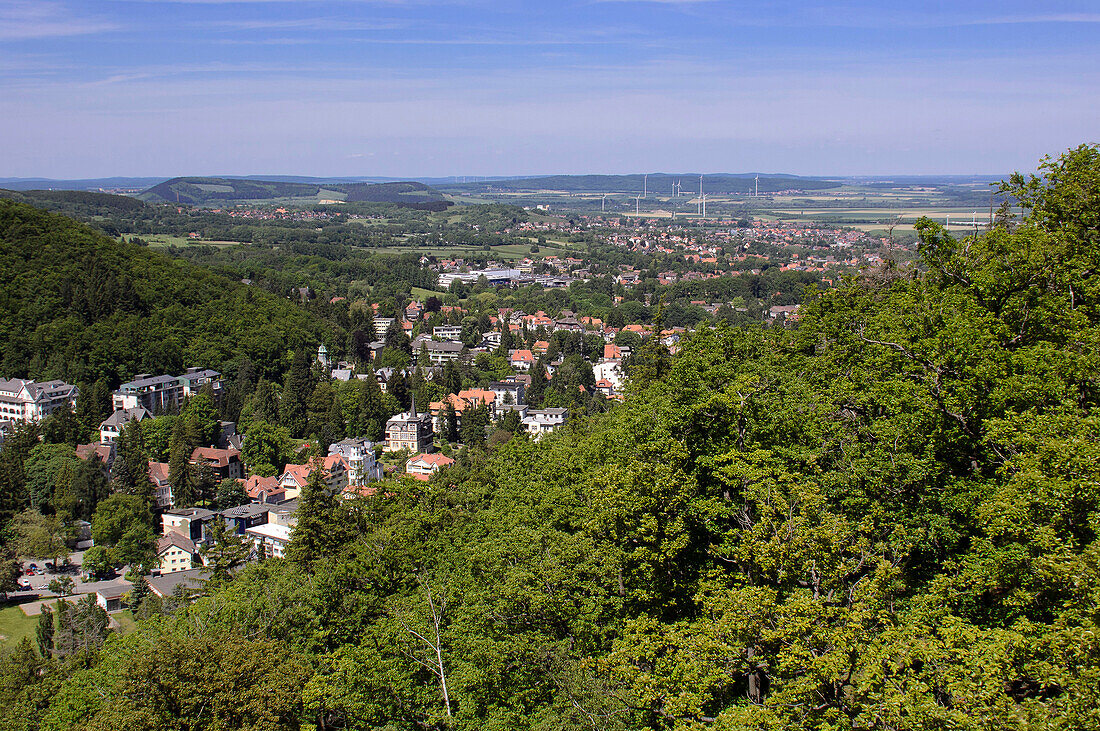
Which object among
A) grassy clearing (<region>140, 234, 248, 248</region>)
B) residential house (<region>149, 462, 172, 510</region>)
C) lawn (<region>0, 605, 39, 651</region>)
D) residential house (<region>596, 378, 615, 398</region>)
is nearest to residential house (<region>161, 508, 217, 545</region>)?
residential house (<region>149, 462, 172, 510</region>)

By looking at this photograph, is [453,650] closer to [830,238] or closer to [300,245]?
[300,245]

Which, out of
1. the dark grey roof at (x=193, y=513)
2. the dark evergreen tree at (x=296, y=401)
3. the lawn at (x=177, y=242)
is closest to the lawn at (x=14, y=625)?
the dark grey roof at (x=193, y=513)

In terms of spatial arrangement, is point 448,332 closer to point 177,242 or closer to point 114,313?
point 114,313

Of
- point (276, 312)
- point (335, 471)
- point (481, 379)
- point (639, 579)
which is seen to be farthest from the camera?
point (276, 312)

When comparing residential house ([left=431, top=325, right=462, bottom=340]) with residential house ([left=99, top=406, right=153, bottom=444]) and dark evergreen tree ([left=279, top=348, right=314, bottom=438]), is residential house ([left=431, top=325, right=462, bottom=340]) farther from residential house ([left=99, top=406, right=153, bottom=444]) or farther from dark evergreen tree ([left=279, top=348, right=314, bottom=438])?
residential house ([left=99, top=406, right=153, bottom=444])

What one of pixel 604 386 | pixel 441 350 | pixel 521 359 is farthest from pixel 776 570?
pixel 441 350

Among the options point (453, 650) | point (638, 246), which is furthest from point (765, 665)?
point (638, 246)

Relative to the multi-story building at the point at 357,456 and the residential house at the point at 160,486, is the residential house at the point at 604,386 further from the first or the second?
the residential house at the point at 160,486
